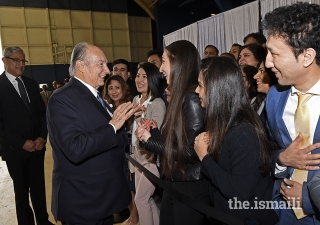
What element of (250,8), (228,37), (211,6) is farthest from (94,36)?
(250,8)

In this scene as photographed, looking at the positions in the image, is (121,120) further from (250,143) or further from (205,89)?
(250,143)

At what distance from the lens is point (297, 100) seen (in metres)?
1.36

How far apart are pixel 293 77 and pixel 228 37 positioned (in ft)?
30.5

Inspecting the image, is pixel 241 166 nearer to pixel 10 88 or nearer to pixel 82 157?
pixel 82 157

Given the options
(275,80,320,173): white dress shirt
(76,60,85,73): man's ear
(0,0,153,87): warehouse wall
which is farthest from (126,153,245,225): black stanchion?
(0,0,153,87): warehouse wall

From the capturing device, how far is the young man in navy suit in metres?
1.18

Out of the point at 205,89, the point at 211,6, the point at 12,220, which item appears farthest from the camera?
the point at 211,6

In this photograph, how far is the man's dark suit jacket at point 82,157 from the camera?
5.50 ft

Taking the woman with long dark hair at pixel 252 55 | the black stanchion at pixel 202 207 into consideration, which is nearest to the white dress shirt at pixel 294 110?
the black stanchion at pixel 202 207

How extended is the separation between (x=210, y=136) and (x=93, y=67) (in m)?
0.98

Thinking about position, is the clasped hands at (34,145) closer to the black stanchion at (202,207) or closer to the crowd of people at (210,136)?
the crowd of people at (210,136)

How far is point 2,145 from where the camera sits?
301 centimetres

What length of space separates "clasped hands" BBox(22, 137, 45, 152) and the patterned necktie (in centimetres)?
Answer: 271

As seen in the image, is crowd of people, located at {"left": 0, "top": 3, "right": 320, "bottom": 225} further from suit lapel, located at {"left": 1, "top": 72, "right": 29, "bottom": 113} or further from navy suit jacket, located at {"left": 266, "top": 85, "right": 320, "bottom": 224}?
suit lapel, located at {"left": 1, "top": 72, "right": 29, "bottom": 113}
